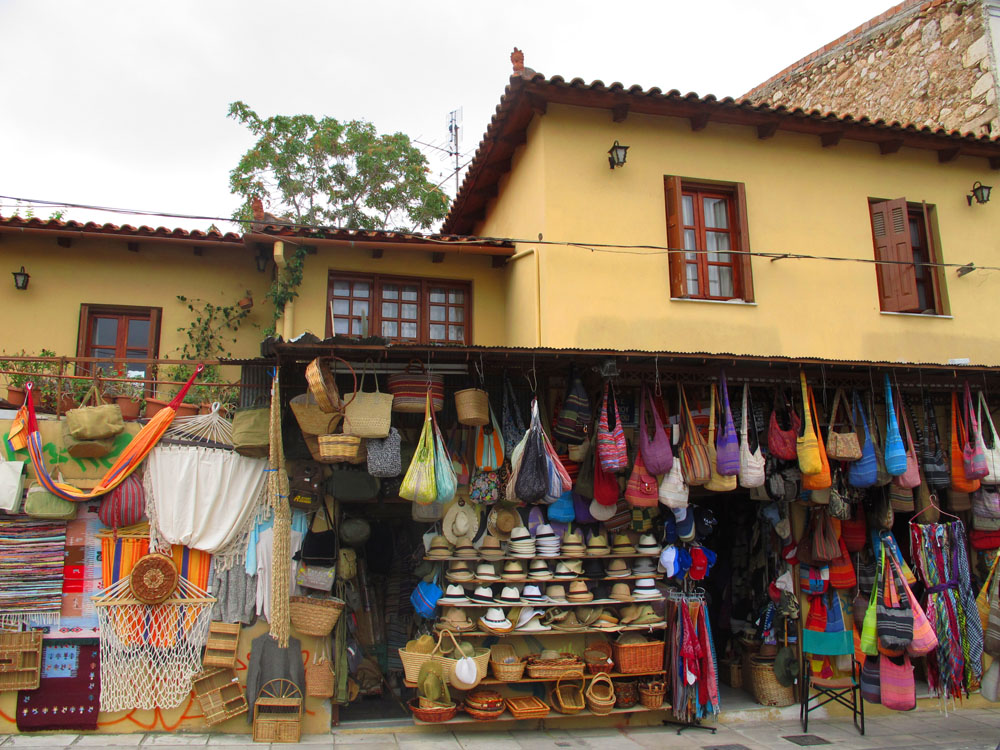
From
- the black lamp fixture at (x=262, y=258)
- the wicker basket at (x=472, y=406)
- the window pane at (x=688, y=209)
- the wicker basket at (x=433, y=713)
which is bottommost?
the wicker basket at (x=433, y=713)

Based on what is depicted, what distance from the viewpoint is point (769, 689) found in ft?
27.6

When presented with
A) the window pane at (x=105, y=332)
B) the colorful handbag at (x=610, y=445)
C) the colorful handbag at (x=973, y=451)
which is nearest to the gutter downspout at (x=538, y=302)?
the colorful handbag at (x=610, y=445)

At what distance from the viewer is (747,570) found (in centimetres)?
934

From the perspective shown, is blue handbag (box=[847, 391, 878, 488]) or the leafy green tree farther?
the leafy green tree

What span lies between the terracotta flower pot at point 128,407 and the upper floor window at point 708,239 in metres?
6.19

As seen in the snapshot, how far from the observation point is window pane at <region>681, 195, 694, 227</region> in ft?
30.5

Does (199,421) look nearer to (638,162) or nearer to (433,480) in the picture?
(433,480)

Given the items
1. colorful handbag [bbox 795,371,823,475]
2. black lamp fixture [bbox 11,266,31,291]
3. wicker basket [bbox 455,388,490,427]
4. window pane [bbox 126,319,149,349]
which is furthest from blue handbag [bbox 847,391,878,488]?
black lamp fixture [bbox 11,266,31,291]

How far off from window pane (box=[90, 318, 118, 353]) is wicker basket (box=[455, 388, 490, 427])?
5511 millimetres

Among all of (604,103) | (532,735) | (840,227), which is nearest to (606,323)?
(604,103)

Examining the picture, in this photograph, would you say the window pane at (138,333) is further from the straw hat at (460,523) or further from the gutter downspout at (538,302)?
the gutter downspout at (538,302)

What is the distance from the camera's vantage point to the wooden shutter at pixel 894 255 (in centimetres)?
939

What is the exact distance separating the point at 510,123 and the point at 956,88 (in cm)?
821

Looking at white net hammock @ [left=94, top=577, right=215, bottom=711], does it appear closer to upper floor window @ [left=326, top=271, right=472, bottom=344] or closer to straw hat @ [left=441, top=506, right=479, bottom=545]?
straw hat @ [left=441, top=506, right=479, bottom=545]
